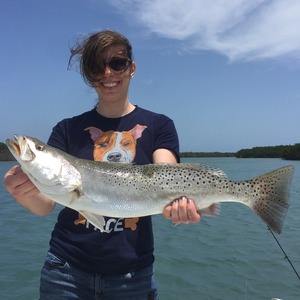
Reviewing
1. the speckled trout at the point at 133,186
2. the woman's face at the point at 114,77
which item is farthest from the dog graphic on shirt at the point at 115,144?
the woman's face at the point at 114,77

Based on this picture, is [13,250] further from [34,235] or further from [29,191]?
[29,191]

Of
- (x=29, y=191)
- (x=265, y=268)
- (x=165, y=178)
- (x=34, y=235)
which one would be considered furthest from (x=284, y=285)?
(x=34, y=235)

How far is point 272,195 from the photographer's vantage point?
3.64 meters

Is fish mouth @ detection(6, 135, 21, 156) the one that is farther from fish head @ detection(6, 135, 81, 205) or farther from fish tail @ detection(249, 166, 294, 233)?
fish tail @ detection(249, 166, 294, 233)

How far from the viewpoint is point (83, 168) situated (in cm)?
358

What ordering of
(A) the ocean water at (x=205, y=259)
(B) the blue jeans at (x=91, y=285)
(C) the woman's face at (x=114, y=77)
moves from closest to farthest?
(B) the blue jeans at (x=91, y=285), (C) the woman's face at (x=114, y=77), (A) the ocean water at (x=205, y=259)

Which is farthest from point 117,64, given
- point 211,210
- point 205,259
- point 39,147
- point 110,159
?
point 205,259

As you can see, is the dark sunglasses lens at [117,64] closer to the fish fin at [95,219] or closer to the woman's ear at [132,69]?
the woman's ear at [132,69]

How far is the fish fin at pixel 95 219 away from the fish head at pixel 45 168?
18 centimetres

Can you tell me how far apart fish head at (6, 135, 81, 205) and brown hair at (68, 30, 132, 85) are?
840 millimetres

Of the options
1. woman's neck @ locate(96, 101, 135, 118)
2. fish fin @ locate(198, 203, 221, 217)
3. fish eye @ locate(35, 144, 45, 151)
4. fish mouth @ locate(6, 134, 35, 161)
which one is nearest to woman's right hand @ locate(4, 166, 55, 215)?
fish mouth @ locate(6, 134, 35, 161)

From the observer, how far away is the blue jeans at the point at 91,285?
10.8ft

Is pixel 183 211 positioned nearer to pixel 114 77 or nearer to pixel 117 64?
pixel 114 77

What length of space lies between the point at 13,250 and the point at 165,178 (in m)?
11.8
